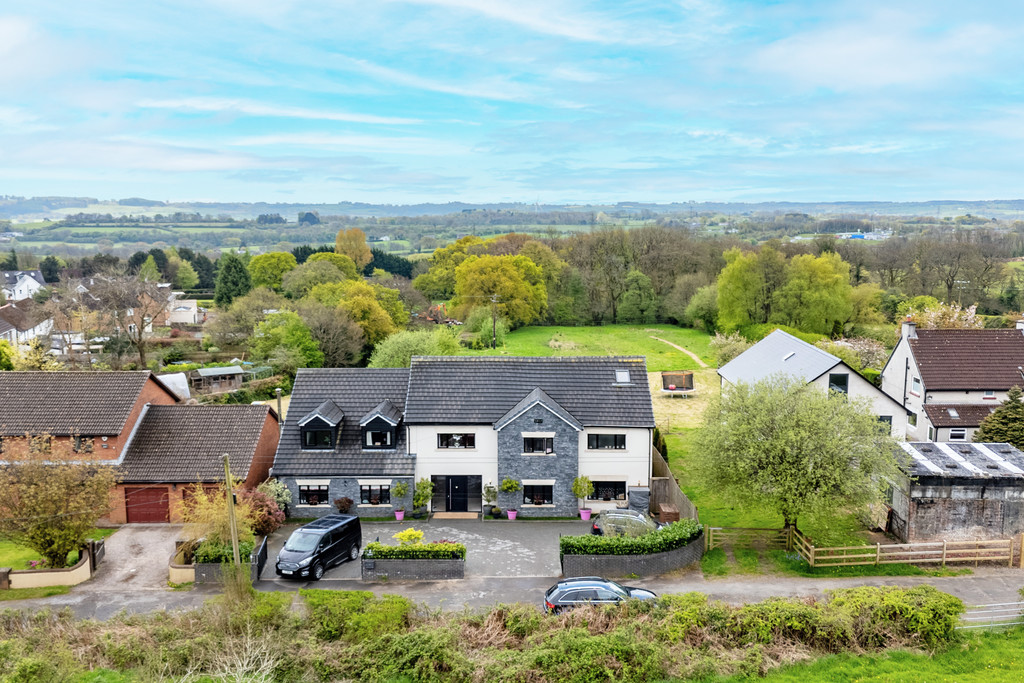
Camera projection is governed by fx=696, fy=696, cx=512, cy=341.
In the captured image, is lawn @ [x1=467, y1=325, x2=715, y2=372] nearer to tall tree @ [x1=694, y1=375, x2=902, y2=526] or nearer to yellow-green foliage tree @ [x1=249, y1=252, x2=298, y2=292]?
tall tree @ [x1=694, y1=375, x2=902, y2=526]

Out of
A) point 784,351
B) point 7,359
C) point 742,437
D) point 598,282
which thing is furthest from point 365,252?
point 742,437

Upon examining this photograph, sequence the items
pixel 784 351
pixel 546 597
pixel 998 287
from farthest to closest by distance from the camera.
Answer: pixel 998 287, pixel 784 351, pixel 546 597

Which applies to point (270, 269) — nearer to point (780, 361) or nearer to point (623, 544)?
point (780, 361)

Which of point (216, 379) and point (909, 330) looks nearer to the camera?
point (909, 330)

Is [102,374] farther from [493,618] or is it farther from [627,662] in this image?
[627,662]

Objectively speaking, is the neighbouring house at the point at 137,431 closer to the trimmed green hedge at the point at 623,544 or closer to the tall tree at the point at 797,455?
the trimmed green hedge at the point at 623,544

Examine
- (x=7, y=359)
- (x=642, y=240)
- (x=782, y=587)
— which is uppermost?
(x=642, y=240)

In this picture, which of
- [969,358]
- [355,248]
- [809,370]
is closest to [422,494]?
[809,370]
